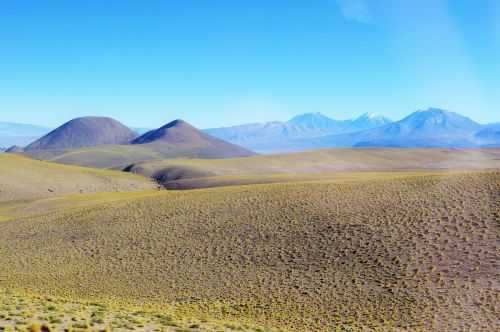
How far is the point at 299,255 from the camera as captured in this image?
26547 mm

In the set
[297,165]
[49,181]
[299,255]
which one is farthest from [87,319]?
[297,165]

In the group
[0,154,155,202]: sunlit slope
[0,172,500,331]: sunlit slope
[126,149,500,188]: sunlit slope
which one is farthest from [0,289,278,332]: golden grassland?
[126,149,500,188]: sunlit slope

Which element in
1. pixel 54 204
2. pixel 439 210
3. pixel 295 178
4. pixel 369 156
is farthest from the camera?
pixel 369 156

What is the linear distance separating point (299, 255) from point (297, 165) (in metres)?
105

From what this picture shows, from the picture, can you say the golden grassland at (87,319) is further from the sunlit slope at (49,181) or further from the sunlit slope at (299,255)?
the sunlit slope at (49,181)

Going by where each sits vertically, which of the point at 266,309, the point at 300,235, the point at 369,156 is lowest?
the point at 266,309

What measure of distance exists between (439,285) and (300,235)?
991 cm

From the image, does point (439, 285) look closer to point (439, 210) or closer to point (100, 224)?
point (439, 210)

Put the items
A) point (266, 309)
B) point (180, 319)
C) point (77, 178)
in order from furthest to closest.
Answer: point (77, 178) → point (266, 309) → point (180, 319)

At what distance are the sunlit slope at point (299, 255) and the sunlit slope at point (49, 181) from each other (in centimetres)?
3346

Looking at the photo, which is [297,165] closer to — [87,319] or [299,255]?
[299,255]

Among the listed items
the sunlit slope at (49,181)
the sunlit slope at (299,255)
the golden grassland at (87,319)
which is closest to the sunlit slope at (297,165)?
the sunlit slope at (49,181)

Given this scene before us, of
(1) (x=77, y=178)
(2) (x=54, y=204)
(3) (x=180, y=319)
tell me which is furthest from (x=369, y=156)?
(3) (x=180, y=319)

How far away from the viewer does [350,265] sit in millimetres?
24312
